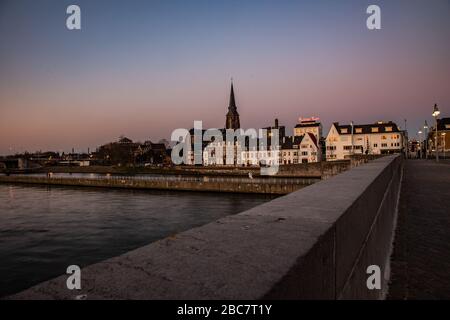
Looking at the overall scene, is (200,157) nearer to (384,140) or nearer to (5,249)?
(384,140)

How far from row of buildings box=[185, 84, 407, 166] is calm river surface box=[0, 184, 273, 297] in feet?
182

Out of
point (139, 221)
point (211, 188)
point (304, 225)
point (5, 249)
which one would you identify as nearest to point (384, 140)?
point (211, 188)

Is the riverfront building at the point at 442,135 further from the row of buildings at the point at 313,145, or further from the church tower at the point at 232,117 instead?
the church tower at the point at 232,117

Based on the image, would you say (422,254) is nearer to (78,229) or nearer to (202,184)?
(78,229)

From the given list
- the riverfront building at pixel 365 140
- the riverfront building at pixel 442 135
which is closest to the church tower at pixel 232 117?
the riverfront building at pixel 365 140

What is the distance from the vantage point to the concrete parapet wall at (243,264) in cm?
144

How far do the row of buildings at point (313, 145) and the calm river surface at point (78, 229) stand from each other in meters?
55.5

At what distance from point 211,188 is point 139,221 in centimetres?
3120

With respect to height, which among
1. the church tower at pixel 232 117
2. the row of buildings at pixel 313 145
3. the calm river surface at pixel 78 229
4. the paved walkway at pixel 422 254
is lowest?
the calm river surface at pixel 78 229

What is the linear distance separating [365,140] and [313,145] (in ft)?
53.3

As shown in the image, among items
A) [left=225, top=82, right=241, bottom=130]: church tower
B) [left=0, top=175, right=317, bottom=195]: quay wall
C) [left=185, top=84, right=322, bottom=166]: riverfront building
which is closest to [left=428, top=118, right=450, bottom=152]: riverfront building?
[left=185, top=84, right=322, bottom=166]: riverfront building

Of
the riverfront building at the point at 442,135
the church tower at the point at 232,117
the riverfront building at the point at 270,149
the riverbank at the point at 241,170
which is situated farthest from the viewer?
the church tower at the point at 232,117

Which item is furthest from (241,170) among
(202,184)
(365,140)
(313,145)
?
(365,140)

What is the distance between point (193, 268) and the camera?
170 centimetres
